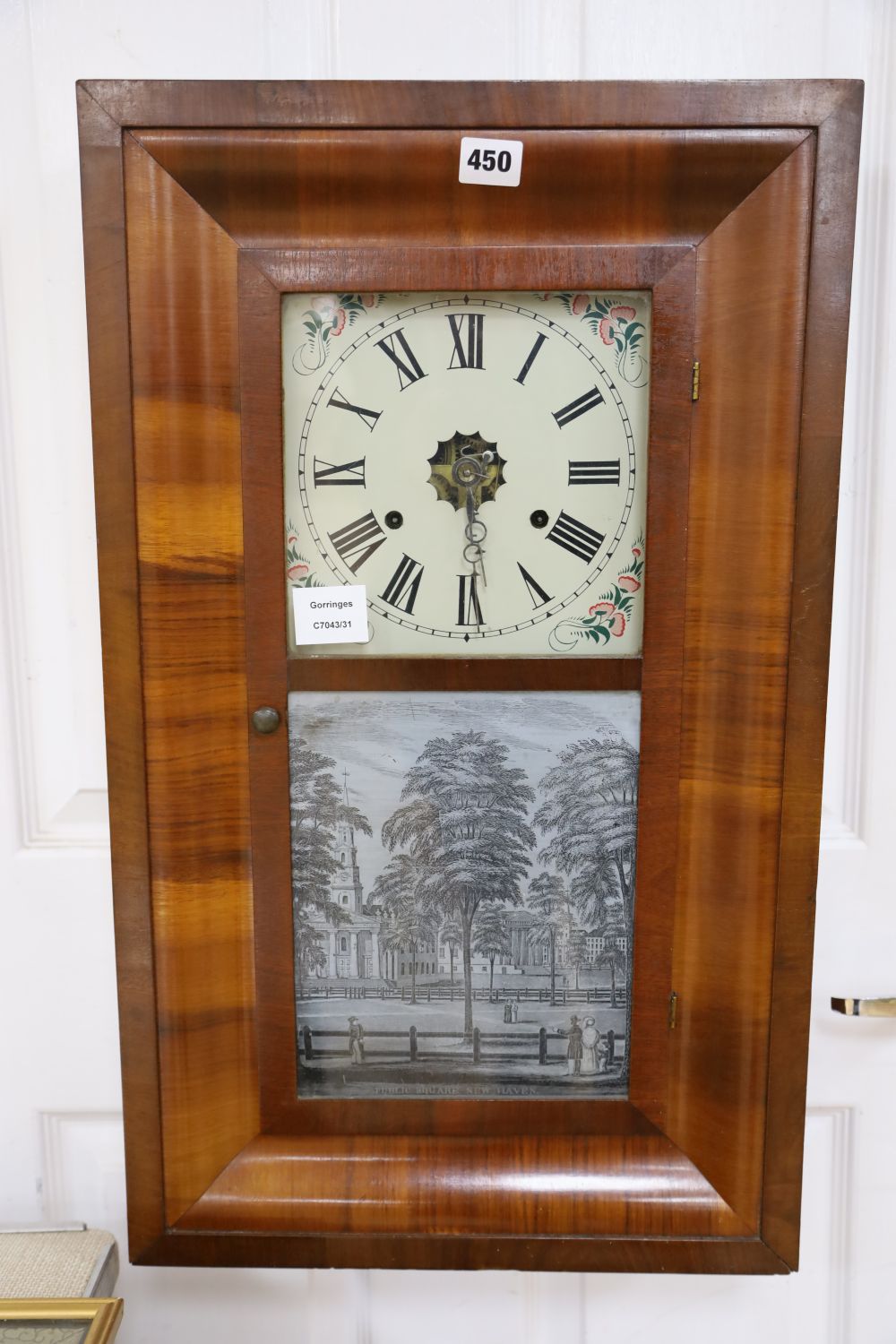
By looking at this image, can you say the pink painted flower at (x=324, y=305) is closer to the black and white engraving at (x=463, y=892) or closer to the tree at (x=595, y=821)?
the black and white engraving at (x=463, y=892)

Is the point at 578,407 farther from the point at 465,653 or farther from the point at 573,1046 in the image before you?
the point at 573,1046

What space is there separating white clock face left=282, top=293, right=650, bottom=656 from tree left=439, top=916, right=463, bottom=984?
10.9 inches

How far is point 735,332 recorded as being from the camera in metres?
0.82

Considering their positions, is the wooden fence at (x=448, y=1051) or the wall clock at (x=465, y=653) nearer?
the wall clock at (x=465, y=653)

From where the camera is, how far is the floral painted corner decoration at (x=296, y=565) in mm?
866

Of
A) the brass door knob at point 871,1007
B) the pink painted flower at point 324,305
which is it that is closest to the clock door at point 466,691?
the pink painted flower at point 324,305

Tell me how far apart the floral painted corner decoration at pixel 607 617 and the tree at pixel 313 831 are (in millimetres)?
263

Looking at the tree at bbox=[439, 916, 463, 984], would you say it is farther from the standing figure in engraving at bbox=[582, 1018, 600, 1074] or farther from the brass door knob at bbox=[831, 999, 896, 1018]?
the brass door knob at bbox=[831, 999, 896, 1018]

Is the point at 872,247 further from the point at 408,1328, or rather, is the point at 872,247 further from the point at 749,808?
the point at 408,1328

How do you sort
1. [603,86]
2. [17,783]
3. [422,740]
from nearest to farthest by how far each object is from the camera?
[603,86], [422,740], [17,783]

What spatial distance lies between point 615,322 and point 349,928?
25.6 inches

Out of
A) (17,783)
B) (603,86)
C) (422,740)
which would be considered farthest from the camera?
(17,783)
